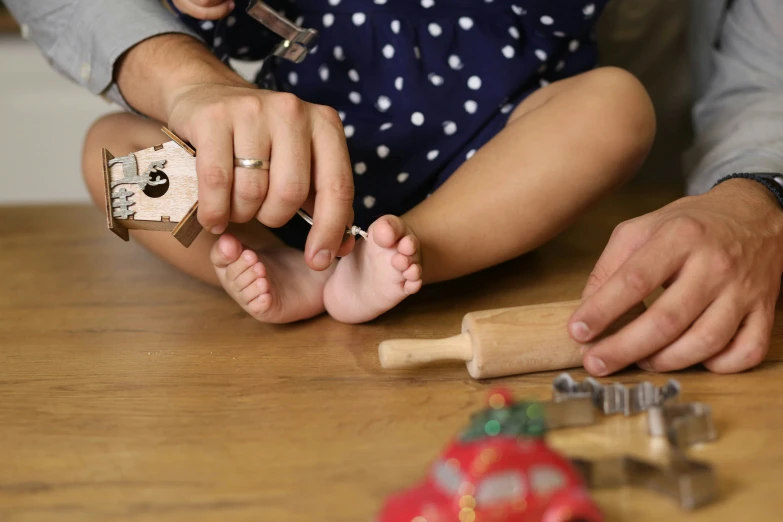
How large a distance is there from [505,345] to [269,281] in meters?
0.29

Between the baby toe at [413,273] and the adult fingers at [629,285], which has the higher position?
the adult fingers at [629,285]

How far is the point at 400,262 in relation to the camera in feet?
2.71

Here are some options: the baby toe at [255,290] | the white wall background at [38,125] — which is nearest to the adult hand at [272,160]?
the baby toe at [255,290]

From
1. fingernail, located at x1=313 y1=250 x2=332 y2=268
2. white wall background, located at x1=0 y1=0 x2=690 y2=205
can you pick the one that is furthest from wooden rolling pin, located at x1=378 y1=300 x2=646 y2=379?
white wall background, located at x1=0 y1=0 x2=690 y2=205

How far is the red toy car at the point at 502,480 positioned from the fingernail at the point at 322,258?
1.11ft

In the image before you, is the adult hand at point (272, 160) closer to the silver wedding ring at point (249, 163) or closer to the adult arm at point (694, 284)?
the silver wedding ring at point (249, 163)

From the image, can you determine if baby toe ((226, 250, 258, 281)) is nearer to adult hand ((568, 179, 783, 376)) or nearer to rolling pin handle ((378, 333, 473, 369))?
rolling pin handle ((378, 333, 473, 369))

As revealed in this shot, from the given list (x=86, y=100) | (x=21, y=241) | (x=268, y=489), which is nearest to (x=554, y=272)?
(x=268, y=489)

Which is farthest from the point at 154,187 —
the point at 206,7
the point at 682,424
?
the point at 682,424

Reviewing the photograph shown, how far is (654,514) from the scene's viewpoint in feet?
1.91

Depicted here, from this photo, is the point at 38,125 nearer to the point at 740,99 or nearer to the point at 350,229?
the point at 350,229

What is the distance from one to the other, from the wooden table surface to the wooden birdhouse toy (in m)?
0.16

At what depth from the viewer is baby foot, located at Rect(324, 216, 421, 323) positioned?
32.5 inches

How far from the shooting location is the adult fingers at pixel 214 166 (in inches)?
29.9
